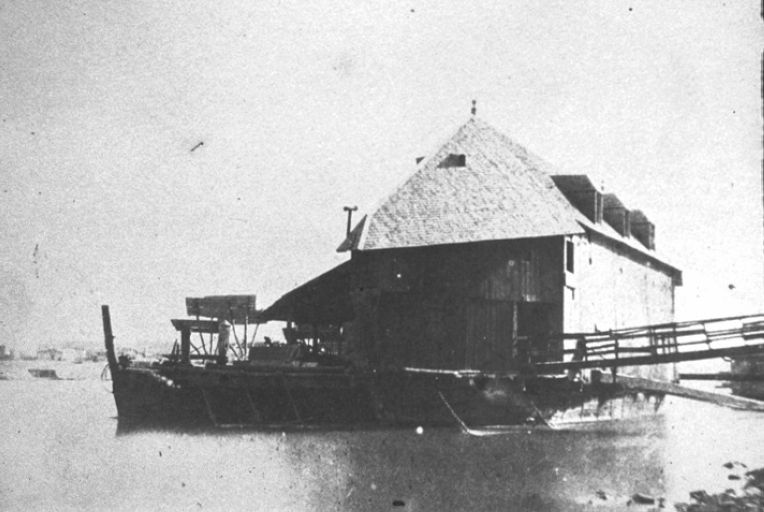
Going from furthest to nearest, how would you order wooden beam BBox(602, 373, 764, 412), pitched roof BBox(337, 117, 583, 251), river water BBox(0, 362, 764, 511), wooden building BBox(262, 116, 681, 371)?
wooden building BBox(262, 116, 681, 371)
pitched roof BBox(337, 117, 583, 251)
wooden beam BBox(602, 373, 764, 412)
river water BBox(0, 362, 764, 511)

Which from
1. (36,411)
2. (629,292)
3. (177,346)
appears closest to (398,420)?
(177,346)

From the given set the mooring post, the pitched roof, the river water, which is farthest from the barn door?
the mooring post

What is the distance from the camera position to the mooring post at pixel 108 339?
83.5ft

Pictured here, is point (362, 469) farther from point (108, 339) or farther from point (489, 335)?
point (108, 339)

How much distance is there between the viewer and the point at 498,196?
24.2 m

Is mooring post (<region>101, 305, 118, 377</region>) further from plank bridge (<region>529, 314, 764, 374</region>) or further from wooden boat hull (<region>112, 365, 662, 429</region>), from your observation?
plank bridge (<region>529, 314, 764, 374</region>)

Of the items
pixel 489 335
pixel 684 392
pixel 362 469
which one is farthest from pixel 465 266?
pixel 362 469

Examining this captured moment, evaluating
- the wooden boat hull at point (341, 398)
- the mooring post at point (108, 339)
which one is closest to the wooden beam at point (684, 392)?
the wooden boat hull at point (341, 398)

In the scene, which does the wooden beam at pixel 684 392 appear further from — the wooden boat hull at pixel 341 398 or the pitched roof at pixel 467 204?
the pitched roof at pixel 467 204

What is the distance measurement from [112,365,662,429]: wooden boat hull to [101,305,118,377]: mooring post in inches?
31.8

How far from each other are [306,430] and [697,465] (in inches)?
409

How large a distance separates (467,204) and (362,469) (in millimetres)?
9881

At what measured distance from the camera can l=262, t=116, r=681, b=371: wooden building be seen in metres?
23.2

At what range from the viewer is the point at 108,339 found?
25641mm
